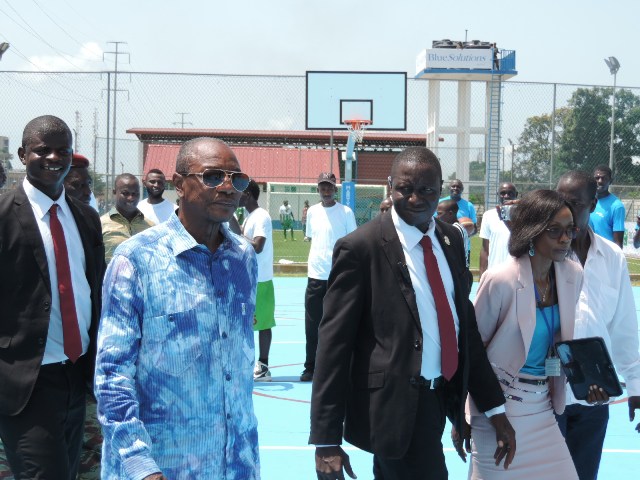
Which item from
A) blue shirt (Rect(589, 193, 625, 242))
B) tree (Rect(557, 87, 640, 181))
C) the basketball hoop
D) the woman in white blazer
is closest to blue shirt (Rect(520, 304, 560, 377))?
the woman in white blazer

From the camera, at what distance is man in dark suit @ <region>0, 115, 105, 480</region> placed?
3871 mm

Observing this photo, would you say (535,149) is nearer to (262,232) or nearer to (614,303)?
(262,232)

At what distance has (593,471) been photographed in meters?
4.55

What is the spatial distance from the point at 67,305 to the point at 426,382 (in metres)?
1.70

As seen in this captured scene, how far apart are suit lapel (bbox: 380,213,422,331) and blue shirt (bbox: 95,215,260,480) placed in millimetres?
1033

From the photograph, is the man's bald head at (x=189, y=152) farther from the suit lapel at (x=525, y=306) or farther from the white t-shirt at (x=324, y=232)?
the white t-shirt at (x=324, y=232)

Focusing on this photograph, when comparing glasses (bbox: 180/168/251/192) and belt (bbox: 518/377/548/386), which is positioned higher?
glasses (bbox: 180/168/251/192)

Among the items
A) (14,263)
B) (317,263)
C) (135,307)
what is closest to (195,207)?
(135,307)

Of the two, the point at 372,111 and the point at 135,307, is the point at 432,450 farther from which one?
the point at 372,111

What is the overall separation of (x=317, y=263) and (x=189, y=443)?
6996 mm

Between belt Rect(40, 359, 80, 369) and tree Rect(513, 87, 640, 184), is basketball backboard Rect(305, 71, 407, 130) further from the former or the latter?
belt Rect(40, 359, 80, 369)

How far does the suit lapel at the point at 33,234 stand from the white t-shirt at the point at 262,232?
16.2 feet

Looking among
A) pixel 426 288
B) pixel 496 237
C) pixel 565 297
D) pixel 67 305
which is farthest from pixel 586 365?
pixel 496 237

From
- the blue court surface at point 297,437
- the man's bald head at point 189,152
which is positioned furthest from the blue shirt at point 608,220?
the man's bald head at point 189,152
